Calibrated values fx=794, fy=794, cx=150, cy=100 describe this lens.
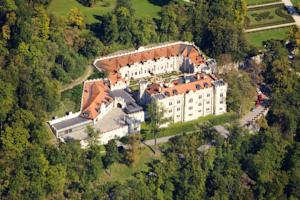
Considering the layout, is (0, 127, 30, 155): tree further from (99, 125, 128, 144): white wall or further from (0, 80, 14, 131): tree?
(99, 125, 128, 144): white wall

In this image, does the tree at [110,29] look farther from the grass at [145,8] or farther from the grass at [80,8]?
the grass at [145,8]

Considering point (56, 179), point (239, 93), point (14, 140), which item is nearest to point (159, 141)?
point (239, 93)

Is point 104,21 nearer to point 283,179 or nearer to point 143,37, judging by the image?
point 143,37

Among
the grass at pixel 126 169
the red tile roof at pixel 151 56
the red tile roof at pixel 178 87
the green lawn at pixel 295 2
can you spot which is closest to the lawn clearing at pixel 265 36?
the green lawn at pixel 295 2

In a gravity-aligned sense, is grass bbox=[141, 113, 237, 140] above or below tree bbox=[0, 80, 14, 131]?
below

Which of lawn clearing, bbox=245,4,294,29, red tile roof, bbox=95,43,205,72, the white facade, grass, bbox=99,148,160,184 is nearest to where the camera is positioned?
grass, bbox=99,148,160,184

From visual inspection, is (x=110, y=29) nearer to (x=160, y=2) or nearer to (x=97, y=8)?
(x=97, y=8)

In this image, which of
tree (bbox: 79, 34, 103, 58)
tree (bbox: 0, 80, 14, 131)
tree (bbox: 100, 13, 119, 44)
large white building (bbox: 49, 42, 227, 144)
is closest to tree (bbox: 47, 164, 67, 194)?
large white building (bbox: 49, 42, 227, 144)
